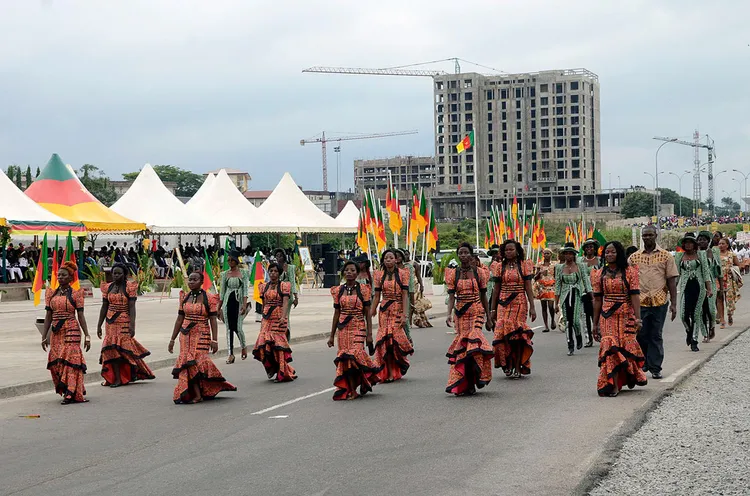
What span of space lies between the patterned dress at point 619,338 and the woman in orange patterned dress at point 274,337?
4.51 m

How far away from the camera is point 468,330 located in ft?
39.2

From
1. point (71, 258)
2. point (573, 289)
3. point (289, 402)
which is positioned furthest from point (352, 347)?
point (71, 258)

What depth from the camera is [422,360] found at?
53.9ft

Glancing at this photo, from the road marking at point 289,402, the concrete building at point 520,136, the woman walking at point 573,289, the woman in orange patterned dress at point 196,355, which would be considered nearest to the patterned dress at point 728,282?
the woman walking at point 573,289

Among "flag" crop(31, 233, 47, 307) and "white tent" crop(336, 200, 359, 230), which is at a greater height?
"white tent" crop(336, 200, 359, 230)

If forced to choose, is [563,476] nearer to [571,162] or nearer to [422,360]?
[422,360]

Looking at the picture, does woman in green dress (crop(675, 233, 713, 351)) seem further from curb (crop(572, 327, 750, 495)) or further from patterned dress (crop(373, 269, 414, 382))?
patterned dress (crop(373, 269, 414, 382))

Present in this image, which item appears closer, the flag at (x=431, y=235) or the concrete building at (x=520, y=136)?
the flag at (x=431, y=235)

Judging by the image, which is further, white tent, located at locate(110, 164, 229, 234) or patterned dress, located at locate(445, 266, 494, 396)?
white tent, located at locate(110, 164, 229, 234)

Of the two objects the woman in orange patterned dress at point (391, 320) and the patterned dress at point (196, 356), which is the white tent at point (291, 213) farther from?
the patterned dress at point (196, 356)

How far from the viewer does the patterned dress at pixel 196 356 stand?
12055mm

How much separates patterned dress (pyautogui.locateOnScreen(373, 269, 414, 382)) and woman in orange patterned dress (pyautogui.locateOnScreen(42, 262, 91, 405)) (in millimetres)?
3658

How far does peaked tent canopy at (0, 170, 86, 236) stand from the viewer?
110ft

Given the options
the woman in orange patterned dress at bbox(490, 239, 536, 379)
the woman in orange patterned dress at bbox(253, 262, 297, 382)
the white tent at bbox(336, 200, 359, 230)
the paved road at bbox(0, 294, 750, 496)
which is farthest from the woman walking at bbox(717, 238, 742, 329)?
the white tent at bbox(336, 200, 359, 230)
